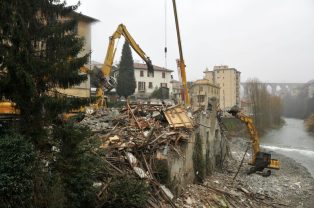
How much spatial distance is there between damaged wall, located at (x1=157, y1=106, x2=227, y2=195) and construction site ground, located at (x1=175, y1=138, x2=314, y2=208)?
591mm

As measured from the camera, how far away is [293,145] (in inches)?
1998

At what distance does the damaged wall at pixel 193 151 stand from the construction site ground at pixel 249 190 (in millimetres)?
591

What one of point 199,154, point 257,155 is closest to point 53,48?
point 199,154

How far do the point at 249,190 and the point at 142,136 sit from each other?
8316 millimetres

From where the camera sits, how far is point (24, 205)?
922 centimetres

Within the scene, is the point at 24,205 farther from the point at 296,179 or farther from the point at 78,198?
the point at 296,179

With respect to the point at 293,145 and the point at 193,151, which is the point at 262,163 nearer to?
the point at 193,151

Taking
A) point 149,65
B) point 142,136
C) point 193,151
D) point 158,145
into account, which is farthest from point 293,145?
point 158,145

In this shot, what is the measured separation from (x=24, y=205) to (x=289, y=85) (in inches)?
6097

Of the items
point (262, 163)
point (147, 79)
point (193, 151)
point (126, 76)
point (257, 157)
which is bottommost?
point (262, 163)

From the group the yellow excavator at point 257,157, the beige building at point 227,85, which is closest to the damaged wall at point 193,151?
the yellow excavator at point 257,157

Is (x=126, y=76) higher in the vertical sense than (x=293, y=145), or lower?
higher

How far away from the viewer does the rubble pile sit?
13.9 meters

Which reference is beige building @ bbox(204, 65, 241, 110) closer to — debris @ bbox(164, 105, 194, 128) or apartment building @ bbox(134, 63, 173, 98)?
apartment building @ bbox(134, 63, 173, 98)
